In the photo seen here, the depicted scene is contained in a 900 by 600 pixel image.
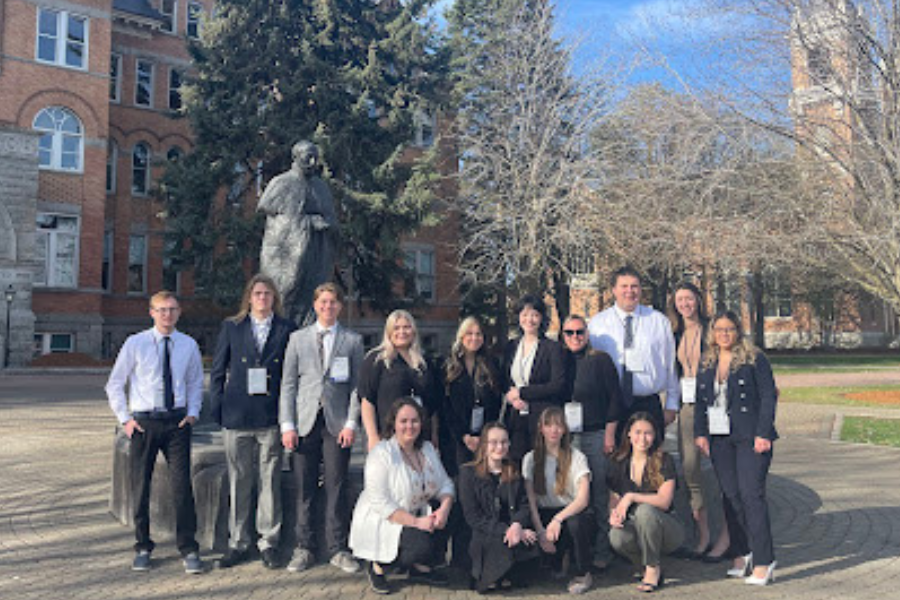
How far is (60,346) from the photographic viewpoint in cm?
2720

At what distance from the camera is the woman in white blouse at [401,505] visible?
4.62m

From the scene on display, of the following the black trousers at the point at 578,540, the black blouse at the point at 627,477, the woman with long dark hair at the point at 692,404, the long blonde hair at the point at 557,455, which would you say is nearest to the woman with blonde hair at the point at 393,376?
the long blonde hair at the point at 557,455

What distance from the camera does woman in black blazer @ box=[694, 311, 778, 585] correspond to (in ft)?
16.2

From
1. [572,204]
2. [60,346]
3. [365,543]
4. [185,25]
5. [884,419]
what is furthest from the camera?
[185,25]

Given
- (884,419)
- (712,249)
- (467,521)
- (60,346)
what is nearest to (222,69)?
(60,346)

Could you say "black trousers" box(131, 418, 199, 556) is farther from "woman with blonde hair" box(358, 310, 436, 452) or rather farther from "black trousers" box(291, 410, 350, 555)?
"woman with blonde hair" box(358, 310, 436, 452)

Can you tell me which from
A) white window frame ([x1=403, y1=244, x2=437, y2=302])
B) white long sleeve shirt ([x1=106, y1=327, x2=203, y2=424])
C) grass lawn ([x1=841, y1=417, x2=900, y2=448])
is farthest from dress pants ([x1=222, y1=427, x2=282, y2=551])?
white window frame ([x1=403, y1=244, x2=437, y2=302])

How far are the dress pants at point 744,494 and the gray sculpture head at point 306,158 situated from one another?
442 centimetres

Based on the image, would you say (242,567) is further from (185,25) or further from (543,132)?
(185,25)

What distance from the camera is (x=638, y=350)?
5.42m

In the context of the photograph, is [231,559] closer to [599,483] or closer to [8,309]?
[599,483]

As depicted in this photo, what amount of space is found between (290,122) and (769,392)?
70.5 ft

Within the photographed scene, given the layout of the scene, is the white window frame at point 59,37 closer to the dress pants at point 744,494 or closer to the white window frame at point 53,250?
the white window frame at point 53,250

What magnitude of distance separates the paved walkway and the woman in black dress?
0.78 feet
